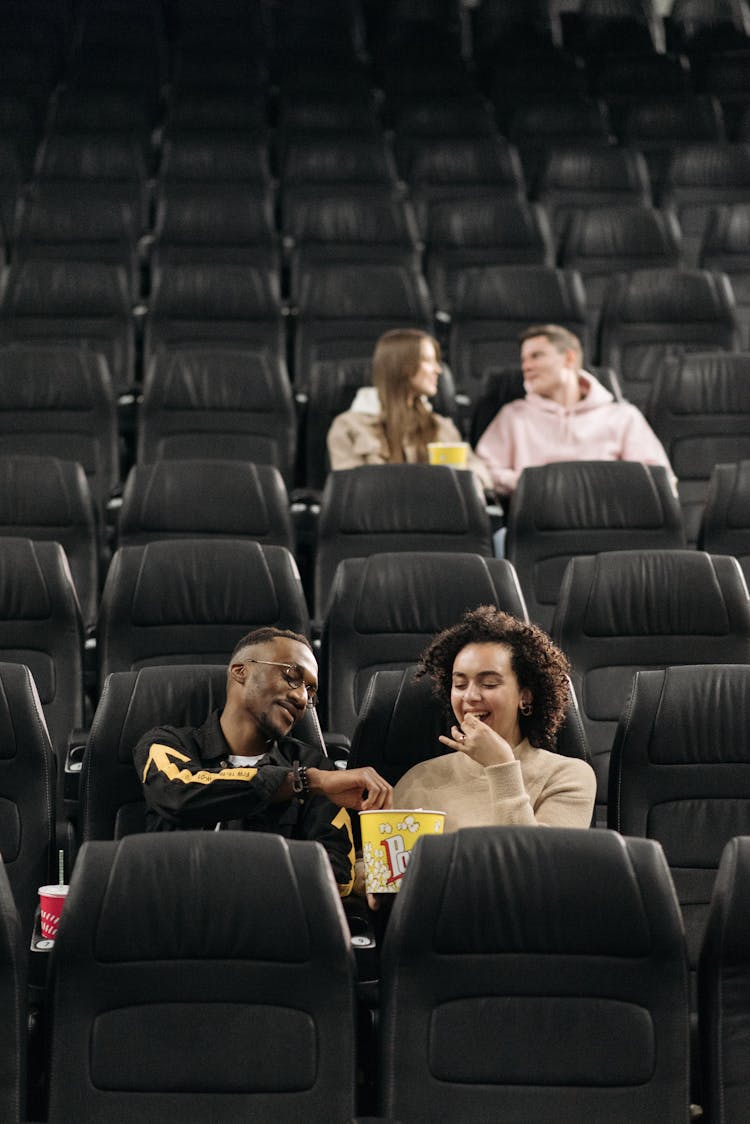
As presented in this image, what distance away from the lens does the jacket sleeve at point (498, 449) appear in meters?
5.11

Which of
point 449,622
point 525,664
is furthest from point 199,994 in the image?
point 449,622

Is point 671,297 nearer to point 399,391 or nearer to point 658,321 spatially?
point 658,321

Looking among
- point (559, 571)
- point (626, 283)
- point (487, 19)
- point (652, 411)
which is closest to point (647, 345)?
point (626, 283)

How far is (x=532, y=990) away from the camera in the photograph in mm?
2273

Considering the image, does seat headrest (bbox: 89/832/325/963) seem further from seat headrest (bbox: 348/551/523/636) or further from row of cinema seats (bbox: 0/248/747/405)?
row of cinema seats (bbox: 0/248/747/405)

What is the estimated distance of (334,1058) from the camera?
2250 mm

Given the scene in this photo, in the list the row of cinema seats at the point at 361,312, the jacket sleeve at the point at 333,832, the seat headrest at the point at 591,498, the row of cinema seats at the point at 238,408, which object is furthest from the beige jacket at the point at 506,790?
the row of cinema seats at the point at 361,312

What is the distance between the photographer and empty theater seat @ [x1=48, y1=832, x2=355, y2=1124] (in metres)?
2.23

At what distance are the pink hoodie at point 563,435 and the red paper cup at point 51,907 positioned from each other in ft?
9.57

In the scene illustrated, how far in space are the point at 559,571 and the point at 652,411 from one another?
1.27 meters

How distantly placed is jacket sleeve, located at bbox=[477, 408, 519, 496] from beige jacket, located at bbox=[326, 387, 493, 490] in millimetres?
44

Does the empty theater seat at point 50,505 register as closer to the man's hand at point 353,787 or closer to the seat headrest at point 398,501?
the seat headrest at point 398,501

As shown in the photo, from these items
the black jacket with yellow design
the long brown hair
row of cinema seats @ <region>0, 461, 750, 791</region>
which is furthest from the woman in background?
the black jacket with yellow design

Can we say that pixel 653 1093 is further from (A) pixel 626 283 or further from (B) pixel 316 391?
(A) pixel 626 283
